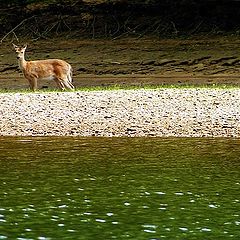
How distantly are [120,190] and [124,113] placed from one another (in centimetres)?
664

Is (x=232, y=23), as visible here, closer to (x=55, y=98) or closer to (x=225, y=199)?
(x=55, y=98)

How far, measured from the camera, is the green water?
24.4 ft

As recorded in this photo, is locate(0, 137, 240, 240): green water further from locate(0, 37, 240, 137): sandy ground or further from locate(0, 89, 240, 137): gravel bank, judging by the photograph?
locate(0, 37, 240, 137): sandy ground

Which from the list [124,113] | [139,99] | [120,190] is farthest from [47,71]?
[120,190]

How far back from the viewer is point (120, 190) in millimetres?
9078

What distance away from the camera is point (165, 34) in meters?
26.7

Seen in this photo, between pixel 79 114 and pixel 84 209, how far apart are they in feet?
24.9

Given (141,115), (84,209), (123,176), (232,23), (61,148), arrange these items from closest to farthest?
(84,209) → (123,176) → (61,148) → (141,115) → (232,23)

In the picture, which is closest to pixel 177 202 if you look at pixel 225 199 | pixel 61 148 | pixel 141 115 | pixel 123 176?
pixel 225 199

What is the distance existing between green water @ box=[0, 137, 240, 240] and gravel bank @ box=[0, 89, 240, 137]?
1478 mm

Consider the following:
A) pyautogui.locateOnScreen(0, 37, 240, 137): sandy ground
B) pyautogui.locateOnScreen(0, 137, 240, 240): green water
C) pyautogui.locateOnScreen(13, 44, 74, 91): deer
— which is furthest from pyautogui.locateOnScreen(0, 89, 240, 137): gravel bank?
pyautogui.locateOnScreen(13, 44, 74, 91): deer

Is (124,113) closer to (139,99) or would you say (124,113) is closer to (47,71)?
(139,99)

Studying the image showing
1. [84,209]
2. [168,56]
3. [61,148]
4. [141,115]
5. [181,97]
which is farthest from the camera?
[168,56]

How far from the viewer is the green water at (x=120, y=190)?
7.44 meters
